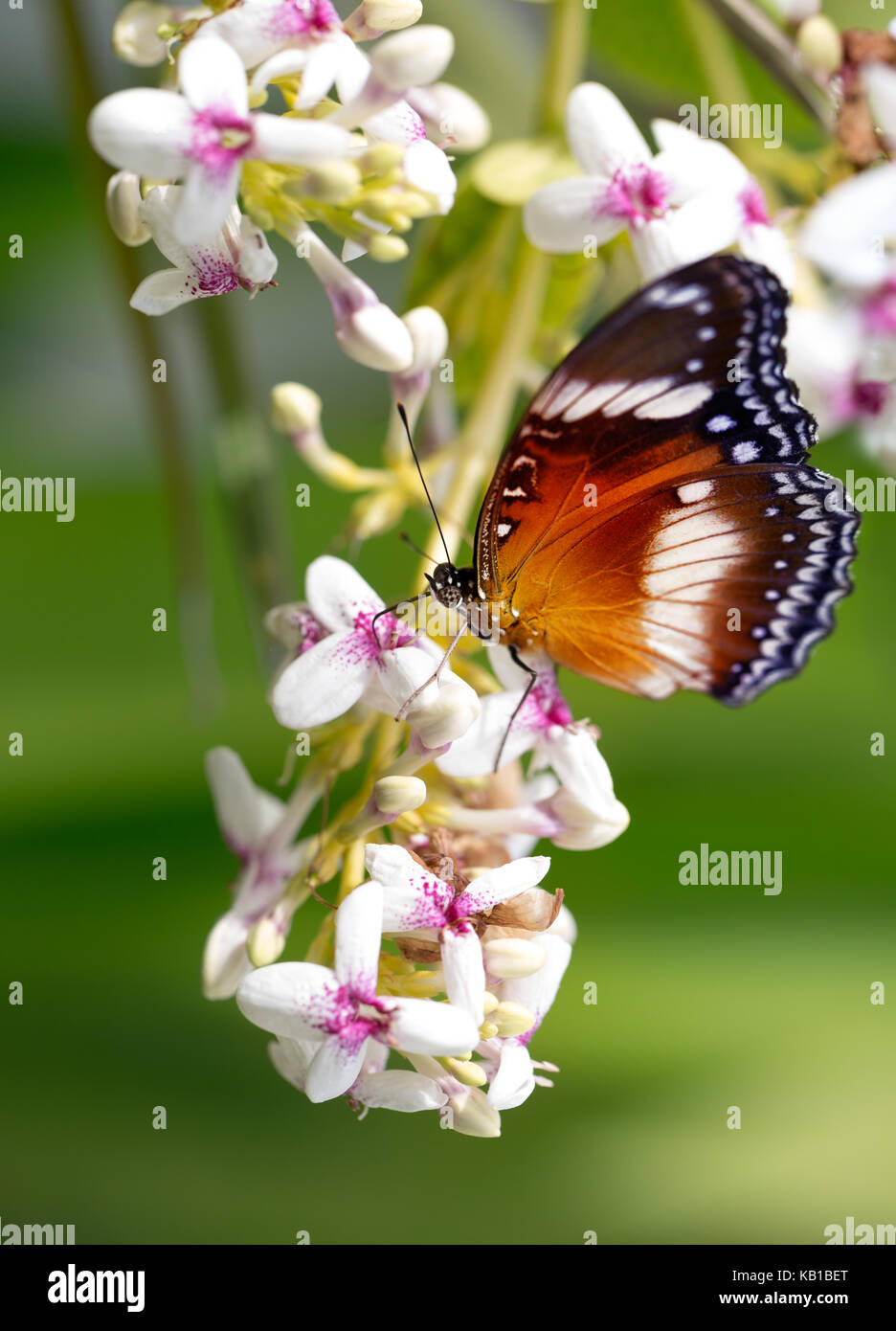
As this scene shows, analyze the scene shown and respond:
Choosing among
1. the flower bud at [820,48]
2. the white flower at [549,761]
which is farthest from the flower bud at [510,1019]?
the flower bud at [820,48]

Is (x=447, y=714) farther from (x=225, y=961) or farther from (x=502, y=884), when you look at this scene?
(x=225, y=961)

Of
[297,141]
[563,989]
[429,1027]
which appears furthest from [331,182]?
[563,989]

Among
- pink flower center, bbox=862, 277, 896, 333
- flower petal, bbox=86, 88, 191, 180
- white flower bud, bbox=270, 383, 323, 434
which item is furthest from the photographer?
pink flower center, bbox=862, 277, 896, 333

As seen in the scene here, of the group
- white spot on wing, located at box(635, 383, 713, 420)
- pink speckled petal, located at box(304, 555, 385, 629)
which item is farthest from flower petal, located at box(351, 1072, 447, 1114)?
white spot on wing, located at box(635, 383, 713, 420)

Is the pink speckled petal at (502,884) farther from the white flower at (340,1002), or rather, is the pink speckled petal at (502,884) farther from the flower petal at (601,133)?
the flower petal at (601,133)

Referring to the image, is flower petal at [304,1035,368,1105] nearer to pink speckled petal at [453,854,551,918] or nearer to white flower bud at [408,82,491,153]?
pink speckled petal at [453,854,551,918]

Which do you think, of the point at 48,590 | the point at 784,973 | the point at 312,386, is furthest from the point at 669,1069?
the point at 312,386

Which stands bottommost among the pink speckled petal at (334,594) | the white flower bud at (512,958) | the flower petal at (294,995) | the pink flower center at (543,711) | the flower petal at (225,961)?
the flower petal at (294,995)
